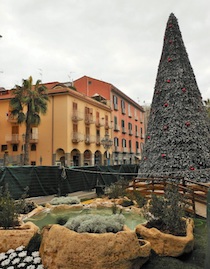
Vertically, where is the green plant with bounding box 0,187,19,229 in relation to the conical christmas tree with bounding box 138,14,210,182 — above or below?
below

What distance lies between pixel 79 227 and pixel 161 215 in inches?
73.6

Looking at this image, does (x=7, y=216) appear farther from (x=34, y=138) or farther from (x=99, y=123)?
(x=99, y=123)

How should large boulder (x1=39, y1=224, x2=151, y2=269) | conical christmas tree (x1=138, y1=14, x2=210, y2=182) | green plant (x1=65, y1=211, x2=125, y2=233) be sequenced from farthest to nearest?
conical christmas tree (x1=138, y1=14, x2=210, y2=182) < green plant (x1=65, y1=211, x2=125, y2=233) < large boulder (x1=39, y1=224, x2=151, y2=269)

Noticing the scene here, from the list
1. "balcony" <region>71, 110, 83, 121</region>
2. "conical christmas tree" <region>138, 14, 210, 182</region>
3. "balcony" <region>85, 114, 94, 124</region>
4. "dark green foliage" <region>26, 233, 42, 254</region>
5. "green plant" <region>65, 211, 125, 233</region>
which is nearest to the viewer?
"green plant" <region>65, 211, 125, 233</region>

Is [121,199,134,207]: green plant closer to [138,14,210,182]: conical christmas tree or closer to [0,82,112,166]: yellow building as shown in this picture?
[138,14,210,182]: conical christmas tree

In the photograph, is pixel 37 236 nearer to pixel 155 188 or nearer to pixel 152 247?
pixel 152 247

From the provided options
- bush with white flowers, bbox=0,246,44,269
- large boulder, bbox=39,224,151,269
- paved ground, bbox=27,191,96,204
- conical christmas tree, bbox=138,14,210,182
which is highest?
conical christmas tree, bbox=138,14,210,182

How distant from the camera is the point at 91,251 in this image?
3488 millimetres

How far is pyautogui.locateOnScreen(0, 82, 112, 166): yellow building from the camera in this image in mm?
28906

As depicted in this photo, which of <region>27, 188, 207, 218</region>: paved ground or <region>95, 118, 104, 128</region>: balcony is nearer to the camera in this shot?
<region>27, 188, 207, 218</region>: paved ground

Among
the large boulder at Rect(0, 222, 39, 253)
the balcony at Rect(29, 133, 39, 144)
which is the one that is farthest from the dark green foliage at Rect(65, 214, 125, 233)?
the balcony at Rect(29, 133, 39, 144)

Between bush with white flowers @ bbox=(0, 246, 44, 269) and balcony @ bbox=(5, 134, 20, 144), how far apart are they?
1092 inches

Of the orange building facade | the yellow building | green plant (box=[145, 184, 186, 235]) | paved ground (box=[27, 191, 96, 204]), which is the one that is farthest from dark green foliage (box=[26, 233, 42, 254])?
the orange building facade

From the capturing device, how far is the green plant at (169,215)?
4629 mm
